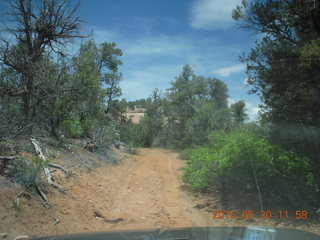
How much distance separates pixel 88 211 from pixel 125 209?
1131mm

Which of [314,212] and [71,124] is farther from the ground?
[71,124]

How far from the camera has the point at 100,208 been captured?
7.71 metres

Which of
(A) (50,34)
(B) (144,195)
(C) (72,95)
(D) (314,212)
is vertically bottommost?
(B) (144,195)

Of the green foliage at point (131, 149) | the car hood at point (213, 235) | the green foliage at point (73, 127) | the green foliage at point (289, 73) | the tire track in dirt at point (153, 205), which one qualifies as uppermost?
the green foliage at point (289, 73)

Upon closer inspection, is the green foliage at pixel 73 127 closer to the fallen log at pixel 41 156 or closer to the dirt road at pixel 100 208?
the dirt road at pixel 100 208

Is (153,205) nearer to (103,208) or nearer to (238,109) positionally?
(103,208)

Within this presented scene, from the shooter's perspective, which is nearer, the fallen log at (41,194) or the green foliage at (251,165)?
the fallen log at (41,194)

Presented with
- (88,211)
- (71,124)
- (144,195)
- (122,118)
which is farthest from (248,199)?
(122,118)

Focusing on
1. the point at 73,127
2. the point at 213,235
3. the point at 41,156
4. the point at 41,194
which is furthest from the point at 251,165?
the point at 73,127

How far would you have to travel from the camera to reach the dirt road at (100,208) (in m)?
5.76

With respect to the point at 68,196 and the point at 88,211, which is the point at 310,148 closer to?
the point at 88,211

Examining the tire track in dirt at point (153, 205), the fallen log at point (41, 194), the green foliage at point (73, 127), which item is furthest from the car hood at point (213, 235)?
the green foliage at point (73, 127)

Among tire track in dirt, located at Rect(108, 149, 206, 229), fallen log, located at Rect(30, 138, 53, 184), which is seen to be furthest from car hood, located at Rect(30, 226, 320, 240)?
fallen log, located at Rect(30, 138, 53, 184)

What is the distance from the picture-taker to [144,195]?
379 inches
